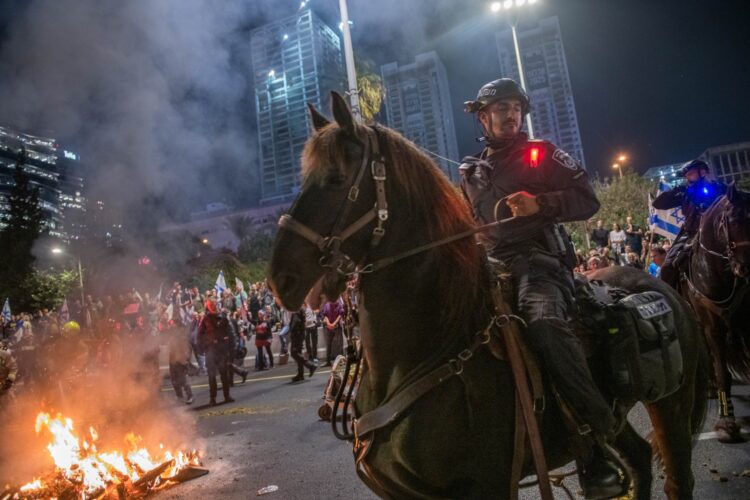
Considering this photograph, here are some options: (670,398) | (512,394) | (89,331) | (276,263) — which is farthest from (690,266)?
(89,331)

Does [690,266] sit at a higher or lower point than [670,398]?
higher

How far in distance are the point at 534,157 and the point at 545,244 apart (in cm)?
55

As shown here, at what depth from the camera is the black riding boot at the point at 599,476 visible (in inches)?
96.5

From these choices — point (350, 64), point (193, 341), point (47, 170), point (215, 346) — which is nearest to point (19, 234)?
point (193, 341)

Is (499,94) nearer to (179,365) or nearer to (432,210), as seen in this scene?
Result: (432,210)

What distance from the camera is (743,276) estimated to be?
4.88 metres

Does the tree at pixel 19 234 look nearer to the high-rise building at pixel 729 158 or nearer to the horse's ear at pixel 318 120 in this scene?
the horse's ear at pixel 318 120

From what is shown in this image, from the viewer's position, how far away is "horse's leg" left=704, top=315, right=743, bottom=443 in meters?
4.85

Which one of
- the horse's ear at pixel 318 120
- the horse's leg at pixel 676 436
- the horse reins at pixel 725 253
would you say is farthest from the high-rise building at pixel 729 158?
the horse's ear at pixel 318 120

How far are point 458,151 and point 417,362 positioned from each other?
51.8m

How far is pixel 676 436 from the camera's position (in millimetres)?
3293

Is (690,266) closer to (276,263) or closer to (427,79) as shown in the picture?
(276,263)

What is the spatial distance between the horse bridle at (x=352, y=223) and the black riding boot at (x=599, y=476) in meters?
1.70

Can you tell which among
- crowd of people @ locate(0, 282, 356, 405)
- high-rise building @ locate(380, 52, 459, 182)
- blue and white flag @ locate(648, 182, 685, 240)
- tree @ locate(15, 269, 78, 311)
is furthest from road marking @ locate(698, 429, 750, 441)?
high-rise building @ locate(380, 52, 459, 182)
